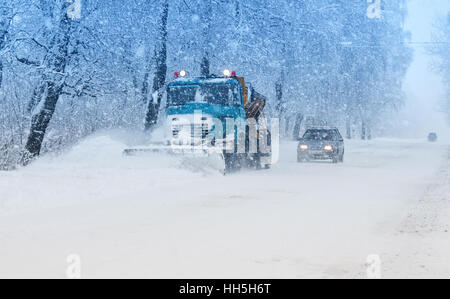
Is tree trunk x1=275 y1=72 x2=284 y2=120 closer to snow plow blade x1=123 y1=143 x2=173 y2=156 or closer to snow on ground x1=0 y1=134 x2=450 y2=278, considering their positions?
snow plow blade x1=123 y1=143 x2=173 y2=156

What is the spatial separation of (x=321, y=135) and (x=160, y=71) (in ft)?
27.8

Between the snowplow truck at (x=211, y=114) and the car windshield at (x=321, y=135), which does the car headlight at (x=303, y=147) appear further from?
the snowplow truck at (x=211, y=114)

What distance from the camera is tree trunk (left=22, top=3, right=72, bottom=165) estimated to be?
17391 millimetres

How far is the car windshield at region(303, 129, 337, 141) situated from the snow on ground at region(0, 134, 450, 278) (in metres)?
10.7

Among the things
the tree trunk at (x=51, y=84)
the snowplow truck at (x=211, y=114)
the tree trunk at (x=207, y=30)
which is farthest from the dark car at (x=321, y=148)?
the tree trunk at (x=51, y=84)

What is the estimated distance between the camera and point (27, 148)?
59.2 ft

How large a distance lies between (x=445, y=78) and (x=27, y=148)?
53664 mm

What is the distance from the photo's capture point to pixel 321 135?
28016 mm

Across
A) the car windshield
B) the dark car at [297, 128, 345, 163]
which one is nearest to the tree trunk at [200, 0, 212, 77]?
the dark car at [297, 128, 345, 163]

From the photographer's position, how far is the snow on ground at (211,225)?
20.0 ft

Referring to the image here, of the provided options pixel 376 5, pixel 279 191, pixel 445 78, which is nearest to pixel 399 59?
pixel 445 78

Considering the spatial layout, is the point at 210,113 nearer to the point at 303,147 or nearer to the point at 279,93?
the point at 303,147

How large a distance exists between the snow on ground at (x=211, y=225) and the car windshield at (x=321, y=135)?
1065 cm
